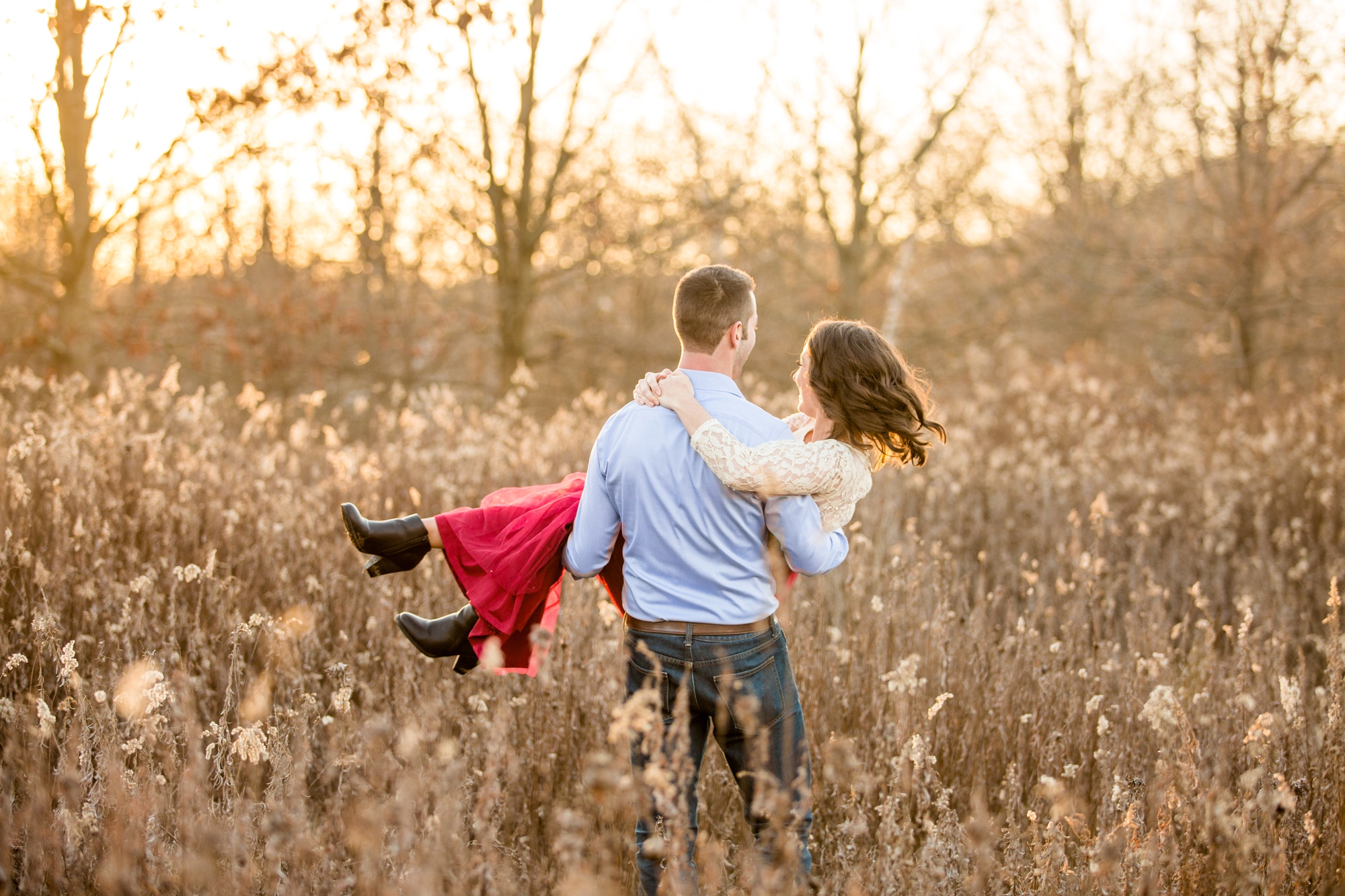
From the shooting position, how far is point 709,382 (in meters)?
2.56

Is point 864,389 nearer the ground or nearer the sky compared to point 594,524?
nearer the sky

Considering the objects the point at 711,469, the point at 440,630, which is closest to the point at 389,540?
the point at 440,630

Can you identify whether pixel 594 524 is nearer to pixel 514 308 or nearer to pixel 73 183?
pixel 73 183

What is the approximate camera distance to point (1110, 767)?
3551 mm

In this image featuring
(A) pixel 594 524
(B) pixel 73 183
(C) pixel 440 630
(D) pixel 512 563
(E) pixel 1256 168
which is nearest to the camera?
(A) pixel 594 524

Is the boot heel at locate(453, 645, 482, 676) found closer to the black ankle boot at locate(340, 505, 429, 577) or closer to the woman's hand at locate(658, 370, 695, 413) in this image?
the black ankle boot at locate(340, 505, 429, 577)

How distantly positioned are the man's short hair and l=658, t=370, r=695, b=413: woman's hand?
99 mm

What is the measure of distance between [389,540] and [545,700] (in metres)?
1.27

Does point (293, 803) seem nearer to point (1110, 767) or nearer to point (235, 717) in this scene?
point (235, 717)

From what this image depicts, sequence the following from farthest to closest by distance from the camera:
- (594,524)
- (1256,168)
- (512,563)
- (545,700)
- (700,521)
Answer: (1256,168) < (545,700) < (512,563) < (594,524) < (700,521)

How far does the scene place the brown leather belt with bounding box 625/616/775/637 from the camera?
251 cm

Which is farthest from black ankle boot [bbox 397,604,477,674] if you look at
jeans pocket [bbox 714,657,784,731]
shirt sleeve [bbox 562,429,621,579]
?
jeans pocket [bbox 714,657,784,731]

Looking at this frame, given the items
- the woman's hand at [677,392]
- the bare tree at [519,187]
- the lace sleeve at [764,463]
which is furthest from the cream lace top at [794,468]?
the bare tree at [519,187]

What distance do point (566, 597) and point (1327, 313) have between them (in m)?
11.9
